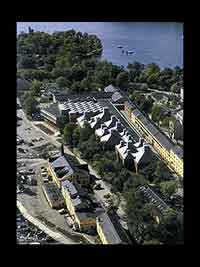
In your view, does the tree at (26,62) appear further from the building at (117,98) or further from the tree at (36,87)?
the building at (117,98)

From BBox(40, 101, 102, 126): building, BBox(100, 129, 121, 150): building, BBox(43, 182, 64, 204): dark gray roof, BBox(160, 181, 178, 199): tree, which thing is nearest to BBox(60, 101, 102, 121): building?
BBox(40, 101, 102, 126): building

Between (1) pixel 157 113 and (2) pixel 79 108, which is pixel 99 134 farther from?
(1) pixel 157 113

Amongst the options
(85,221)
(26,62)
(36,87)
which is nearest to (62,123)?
(36,87)

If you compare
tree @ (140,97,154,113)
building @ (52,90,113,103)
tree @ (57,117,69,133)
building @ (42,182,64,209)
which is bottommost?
building @ (42,182,64,209)

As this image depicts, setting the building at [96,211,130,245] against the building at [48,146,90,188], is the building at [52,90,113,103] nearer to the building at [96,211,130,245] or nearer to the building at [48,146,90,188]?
the building at [48,146,90,188]
